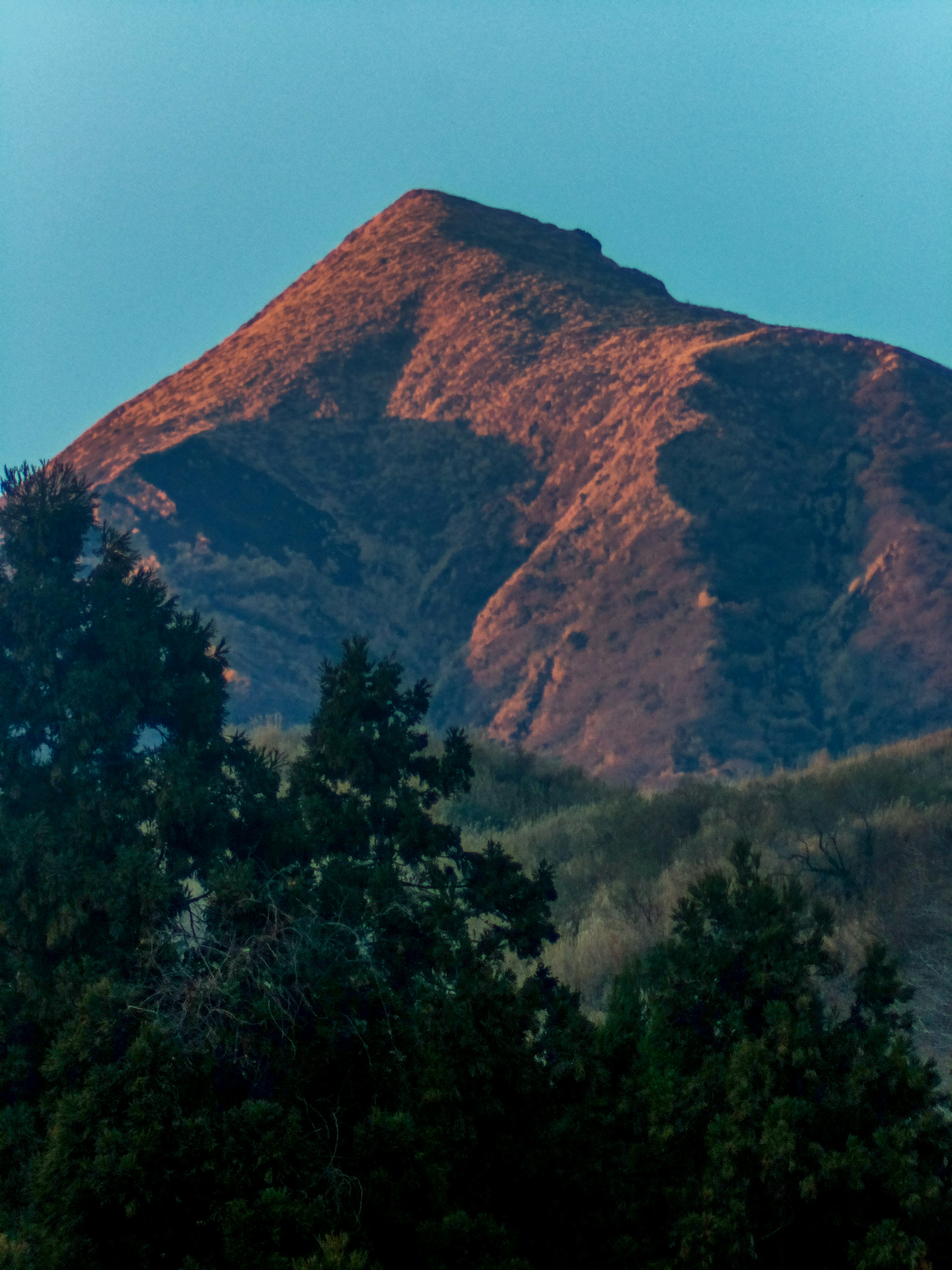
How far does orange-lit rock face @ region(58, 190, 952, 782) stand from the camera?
124 feet

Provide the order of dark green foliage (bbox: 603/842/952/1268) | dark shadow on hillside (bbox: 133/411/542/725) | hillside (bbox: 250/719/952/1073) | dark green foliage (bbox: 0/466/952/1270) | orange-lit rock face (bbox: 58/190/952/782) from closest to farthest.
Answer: dark green foliage (bbox: 0/466/952/1270)
dark green foliage (bbox: 603/842/952/1268)
hillside (bbox: 250/719/952/1073)
orange-lit rock face (bbox: 58/190/952/782)
dark shadow on hillside (bbox: 133/411/542/725)

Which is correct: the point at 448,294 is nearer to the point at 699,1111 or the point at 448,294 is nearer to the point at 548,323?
the point at 548,323

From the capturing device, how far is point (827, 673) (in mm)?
38031

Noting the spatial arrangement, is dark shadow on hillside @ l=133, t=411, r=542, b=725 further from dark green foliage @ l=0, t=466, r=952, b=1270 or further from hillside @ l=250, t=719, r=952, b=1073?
dark green foliage @ l=0, t=466, r=952, b=1270

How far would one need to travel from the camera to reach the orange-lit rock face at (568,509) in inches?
1485

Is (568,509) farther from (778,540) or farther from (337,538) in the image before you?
(337,538)

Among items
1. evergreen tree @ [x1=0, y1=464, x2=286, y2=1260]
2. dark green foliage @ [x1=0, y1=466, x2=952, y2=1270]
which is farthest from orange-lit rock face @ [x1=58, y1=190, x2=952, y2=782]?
dark green foliage @ [x1=0, y1=466, x2=952, y2=1270]

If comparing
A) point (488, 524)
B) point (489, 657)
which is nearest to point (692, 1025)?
point (489, 657)

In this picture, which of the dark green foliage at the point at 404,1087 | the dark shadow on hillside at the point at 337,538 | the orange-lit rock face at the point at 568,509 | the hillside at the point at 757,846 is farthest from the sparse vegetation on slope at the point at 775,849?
the dark shadow on hillside at the point at 337,538

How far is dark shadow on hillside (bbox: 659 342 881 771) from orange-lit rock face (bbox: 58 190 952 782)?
0.30ft

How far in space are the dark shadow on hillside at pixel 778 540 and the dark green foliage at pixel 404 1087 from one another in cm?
2751

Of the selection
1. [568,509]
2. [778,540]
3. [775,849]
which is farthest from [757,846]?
[568,509]

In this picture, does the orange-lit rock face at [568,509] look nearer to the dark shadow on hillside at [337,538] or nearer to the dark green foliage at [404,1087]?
the dark shadow on hillside at [337,538]

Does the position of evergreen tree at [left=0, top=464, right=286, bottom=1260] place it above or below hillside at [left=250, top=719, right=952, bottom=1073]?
above
